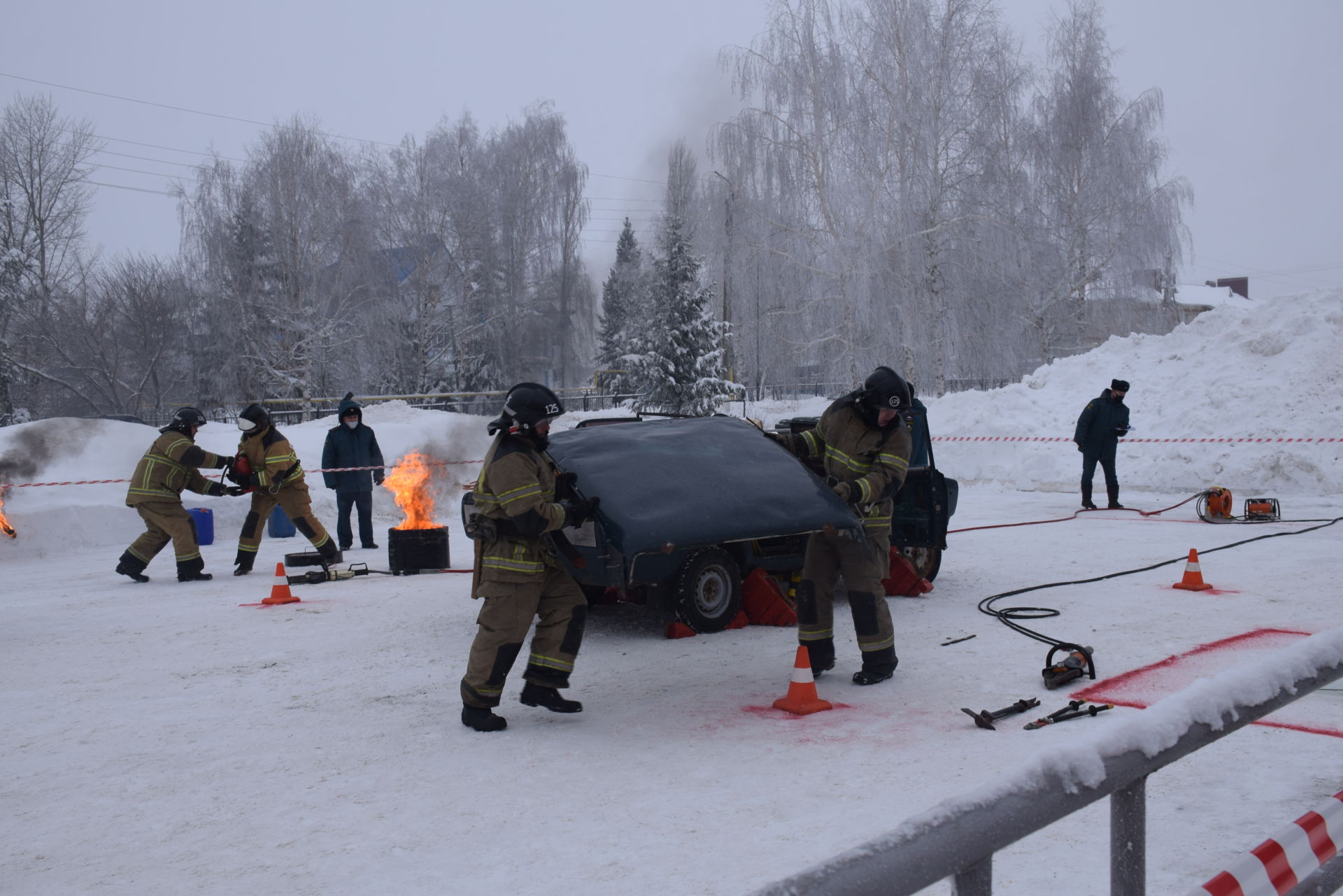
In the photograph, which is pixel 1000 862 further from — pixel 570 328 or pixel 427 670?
pixel 570 328

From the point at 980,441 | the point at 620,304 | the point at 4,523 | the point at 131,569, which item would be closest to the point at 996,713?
the point at 131,569

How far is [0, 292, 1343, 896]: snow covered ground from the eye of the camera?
3643 mm

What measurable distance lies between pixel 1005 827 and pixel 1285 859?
107 cm

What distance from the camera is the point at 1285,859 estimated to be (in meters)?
2.13

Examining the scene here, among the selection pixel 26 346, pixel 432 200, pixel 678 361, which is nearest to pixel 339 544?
pixel 678 361

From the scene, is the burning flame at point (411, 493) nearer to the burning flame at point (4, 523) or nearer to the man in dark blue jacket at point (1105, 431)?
the burning flame at point (4, 523)

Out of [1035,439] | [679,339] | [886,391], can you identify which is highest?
[679,339]

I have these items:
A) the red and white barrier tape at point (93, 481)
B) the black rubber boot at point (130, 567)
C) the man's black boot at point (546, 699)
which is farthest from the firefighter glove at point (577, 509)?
the red and white barrier tape at point (93, 481)

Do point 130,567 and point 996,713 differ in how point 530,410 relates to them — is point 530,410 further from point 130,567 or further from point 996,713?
point 130,567

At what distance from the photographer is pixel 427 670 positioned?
6703 mm

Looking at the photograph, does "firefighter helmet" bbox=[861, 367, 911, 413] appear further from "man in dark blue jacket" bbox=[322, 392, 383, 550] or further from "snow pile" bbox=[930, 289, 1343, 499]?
"snow pile" bbox=[930, 289, 1343, 499]

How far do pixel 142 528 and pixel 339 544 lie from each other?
3.87 meters

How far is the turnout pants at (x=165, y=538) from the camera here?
1066 cm

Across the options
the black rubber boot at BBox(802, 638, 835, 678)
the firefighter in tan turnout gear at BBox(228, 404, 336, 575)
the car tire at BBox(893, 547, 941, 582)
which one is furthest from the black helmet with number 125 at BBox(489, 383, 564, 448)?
the firefighter in tan turnout gear at BBox(228, 404, 336, 575)
